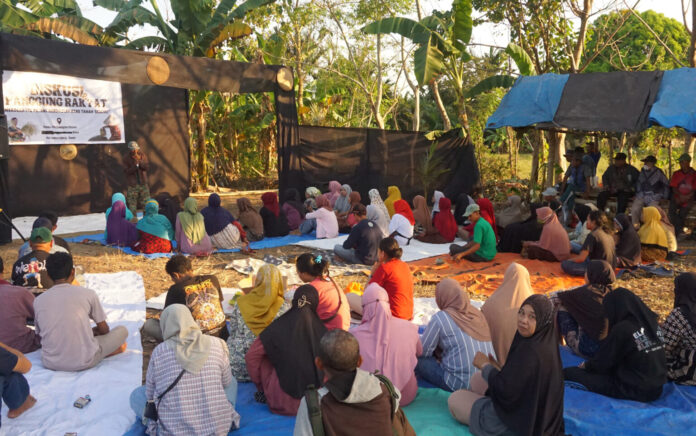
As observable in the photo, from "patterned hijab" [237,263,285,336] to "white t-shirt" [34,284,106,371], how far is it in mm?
1011

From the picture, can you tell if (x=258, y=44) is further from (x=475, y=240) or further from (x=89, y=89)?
(x=475, y=240)

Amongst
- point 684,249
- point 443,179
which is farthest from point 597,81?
point 443,179

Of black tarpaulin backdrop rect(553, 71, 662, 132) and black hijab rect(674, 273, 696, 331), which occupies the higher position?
black tarpaulin backdrop rect(553, 71, 662, 132)

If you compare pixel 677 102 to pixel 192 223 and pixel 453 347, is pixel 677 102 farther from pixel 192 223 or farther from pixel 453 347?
pixel 192 223

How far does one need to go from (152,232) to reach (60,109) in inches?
156

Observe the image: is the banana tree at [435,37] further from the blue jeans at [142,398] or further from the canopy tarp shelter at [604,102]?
the blue jeans at [142,398]

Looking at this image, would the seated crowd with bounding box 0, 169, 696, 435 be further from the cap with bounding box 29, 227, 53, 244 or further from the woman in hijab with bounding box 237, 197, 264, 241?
the woman in hijab with bounding box 237, 197, 264, 241

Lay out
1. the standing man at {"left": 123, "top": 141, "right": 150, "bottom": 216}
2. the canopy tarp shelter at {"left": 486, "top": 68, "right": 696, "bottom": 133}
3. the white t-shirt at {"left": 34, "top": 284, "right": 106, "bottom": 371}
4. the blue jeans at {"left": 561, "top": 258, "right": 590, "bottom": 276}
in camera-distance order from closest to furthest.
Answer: the white t-shirt at {"left": 34, "top": 284, "right": 106, "bottom": 371} → the blue jeans at {"left": 561, "top": 258, "right": 590, "bottom": 276} → the canopy tarp shelter at {"left": 486, "top": 68, "right": 696, "bottom": 133} → the standing man at {"left": 123, "top": 141, "right": 150, "bottom": 216}

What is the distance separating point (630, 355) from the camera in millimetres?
3352

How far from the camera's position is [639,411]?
11.0ft

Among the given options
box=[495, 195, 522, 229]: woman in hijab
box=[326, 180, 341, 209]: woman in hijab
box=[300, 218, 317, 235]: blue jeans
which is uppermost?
box=[326, 180, 341, 209]: woman in hijab

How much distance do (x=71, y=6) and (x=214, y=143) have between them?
15.4 feet

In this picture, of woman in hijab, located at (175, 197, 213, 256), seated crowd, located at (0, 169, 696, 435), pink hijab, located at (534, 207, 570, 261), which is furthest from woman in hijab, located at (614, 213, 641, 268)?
woman in hijab, located at (175, 197, 213, 256)

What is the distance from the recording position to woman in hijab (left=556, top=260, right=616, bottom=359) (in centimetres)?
404
